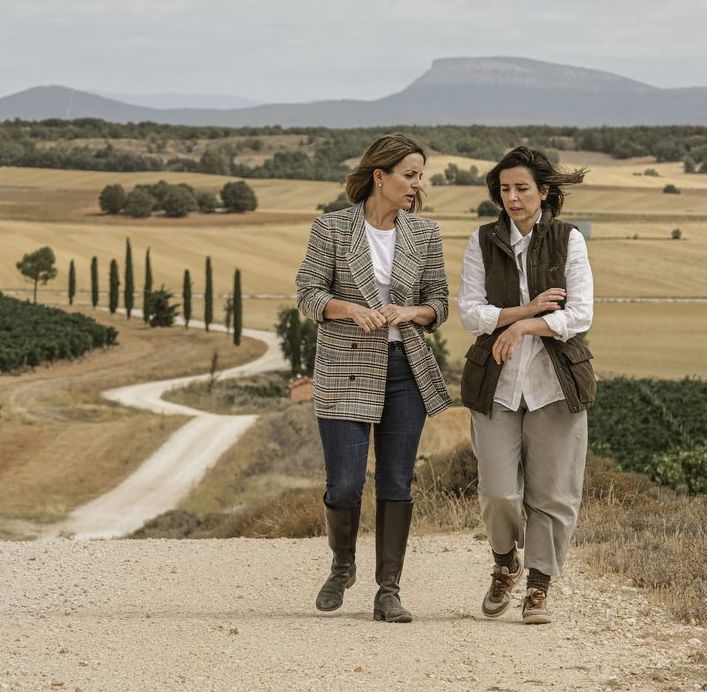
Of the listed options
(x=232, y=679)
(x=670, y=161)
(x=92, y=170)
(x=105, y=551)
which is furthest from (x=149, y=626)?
(x=670, y=161)

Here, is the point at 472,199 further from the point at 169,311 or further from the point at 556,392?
the point at 556,392

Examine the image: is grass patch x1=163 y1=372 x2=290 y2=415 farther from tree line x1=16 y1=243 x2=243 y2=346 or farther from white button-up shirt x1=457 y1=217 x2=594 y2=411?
white button-up shirt x1=457 y1=217 x2=594 y2=411

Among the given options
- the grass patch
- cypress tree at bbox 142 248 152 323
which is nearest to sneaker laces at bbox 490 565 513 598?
the grass patch

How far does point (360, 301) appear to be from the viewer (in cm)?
646

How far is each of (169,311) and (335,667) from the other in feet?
237

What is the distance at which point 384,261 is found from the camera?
6523 millimetres

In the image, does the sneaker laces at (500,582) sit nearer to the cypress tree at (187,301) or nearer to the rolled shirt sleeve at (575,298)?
the rolled shirt sleeve at (575,298)

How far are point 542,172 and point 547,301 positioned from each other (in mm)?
671

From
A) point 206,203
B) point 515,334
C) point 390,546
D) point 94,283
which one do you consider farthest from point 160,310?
point 515,334

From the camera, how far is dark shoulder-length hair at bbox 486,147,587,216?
6.41 m

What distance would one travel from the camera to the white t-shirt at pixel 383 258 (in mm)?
6477

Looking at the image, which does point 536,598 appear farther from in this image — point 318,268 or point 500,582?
point 318,268

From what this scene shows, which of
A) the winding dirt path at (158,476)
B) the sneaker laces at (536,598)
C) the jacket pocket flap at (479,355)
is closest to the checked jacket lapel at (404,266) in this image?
the jacket pocket flap at (479,355)

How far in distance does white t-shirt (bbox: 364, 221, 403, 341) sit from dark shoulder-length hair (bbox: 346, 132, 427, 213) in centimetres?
19
